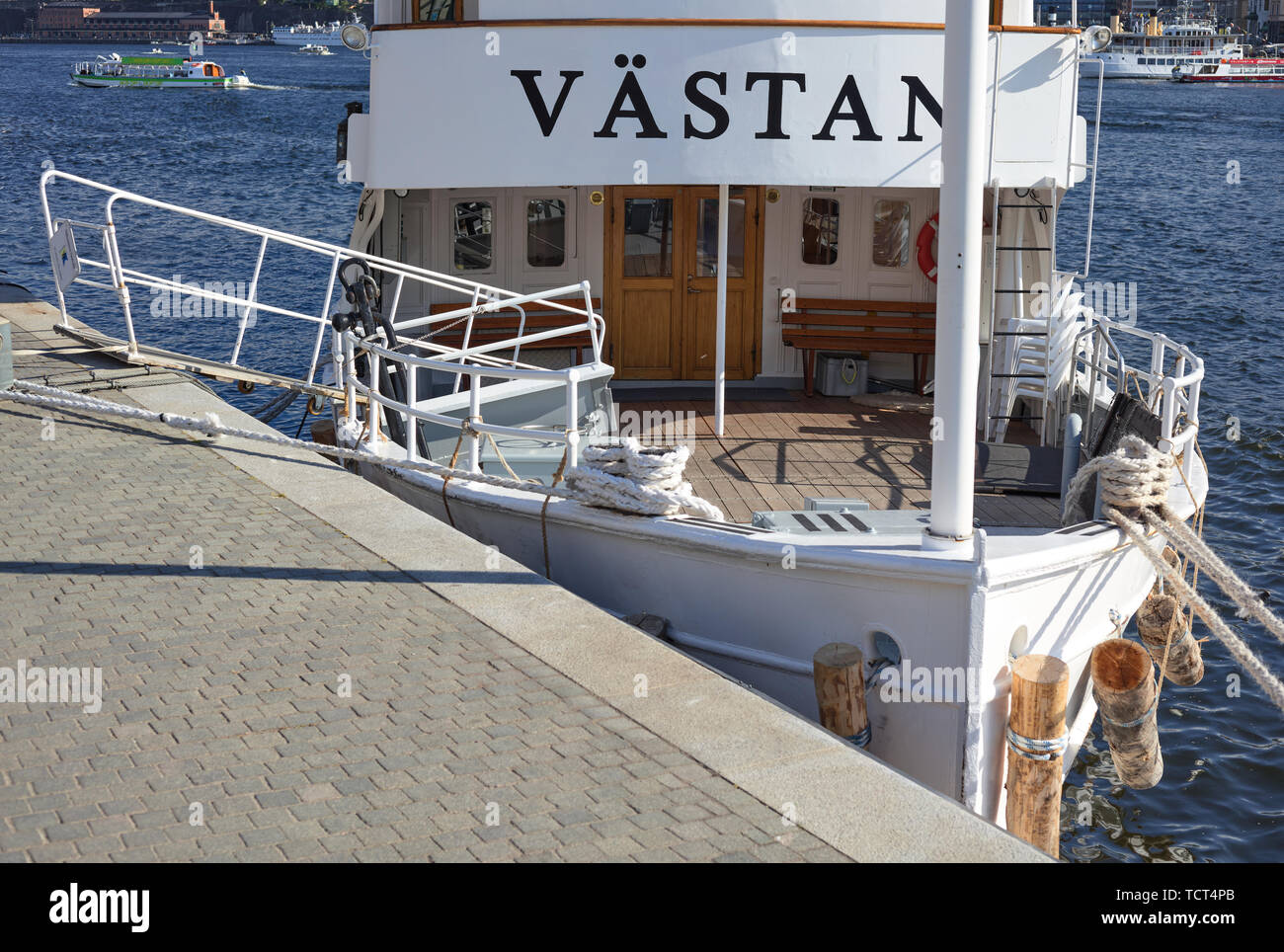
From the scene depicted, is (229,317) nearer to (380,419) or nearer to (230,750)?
(380,419)

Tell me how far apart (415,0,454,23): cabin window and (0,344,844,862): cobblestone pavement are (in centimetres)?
497

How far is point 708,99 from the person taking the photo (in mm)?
10008

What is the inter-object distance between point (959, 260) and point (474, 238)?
22.9 ft

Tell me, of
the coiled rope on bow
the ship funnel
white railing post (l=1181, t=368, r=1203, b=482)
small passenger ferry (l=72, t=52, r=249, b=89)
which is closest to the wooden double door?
the ship funnel

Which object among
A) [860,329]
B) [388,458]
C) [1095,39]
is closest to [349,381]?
[388,458]

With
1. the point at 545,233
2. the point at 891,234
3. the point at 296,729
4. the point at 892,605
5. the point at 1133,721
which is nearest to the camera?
the point at 296,729

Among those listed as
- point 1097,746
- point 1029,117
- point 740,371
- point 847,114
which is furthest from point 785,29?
point 1097,746

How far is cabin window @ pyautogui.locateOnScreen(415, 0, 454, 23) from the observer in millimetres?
11188

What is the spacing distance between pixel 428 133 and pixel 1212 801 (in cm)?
757

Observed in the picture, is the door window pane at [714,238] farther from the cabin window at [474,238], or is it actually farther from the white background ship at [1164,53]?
the white background ship at [1164,53]

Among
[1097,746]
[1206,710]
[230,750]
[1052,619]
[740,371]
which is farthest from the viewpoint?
[740,371]

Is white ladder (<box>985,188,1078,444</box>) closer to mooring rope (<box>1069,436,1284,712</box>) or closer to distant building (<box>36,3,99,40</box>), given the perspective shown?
mooring rope (<box>1069,436,1284,712</box>)

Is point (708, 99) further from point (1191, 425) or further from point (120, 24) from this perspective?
point (120, 24)

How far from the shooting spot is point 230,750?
5.57 meters
